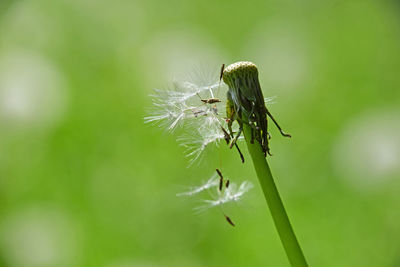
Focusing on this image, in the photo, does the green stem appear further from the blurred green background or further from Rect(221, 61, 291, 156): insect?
the blurred green background

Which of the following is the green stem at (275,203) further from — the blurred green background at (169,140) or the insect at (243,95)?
the blurred green background at (169,140)

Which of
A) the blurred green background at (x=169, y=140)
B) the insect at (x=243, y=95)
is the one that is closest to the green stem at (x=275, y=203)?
the insect at (x=243, y=95)

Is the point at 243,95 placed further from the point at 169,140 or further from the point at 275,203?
the point at 169,140

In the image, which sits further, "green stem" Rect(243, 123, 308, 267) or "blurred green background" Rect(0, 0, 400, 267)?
"blurred green background" Rect(0, 0, 400, 267)

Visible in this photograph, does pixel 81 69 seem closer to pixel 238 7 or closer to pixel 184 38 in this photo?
pixel 184 38

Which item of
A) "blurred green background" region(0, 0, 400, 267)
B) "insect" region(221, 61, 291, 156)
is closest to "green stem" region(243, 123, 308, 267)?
"insect" region(221, 61, 291, 156)

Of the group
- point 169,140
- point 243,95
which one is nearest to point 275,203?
point 243,95
